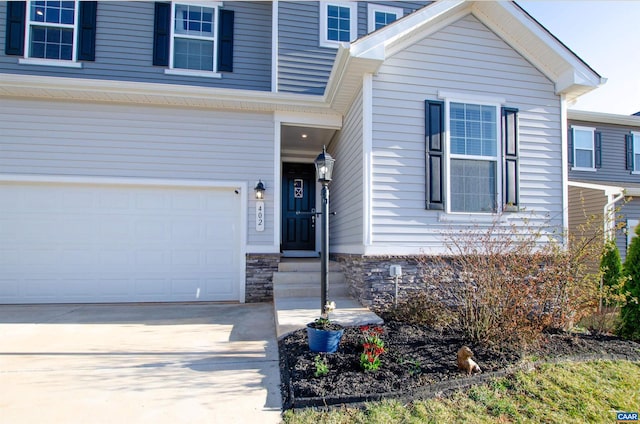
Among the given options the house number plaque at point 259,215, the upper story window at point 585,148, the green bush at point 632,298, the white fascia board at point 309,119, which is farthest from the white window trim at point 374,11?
the upper story window at point 585,148

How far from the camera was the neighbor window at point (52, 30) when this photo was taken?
6.62 meters

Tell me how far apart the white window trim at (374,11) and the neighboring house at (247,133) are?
0.03m

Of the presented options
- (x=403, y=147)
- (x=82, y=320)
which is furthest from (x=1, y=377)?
(x=403, y=147)

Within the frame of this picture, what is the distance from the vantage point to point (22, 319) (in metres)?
5.06

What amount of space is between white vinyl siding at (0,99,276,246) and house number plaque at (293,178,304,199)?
1874mm

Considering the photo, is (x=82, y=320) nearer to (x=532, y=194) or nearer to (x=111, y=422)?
(x=111, y=422)

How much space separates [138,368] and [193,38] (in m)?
6.25

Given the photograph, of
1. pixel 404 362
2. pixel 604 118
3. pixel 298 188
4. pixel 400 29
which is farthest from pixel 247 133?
pixel 604 118

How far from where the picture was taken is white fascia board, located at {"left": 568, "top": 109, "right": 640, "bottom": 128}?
1005 centimetres

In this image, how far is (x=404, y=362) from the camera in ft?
10.4

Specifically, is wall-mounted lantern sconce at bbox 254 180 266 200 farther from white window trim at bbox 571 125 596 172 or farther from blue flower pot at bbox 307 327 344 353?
white window trim at bbox 571 125 596 172

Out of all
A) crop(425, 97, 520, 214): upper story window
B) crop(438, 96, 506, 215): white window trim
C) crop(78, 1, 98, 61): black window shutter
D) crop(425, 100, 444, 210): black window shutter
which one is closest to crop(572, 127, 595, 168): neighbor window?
crop(425, 97, 520, 214): upper story window

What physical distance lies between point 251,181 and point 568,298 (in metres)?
5.20

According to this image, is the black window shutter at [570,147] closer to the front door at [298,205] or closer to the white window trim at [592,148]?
the white window trim at [592,148]
